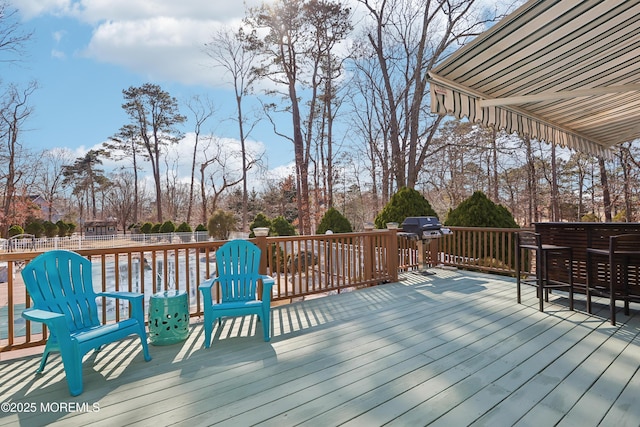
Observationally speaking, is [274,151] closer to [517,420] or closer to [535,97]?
[535,97]

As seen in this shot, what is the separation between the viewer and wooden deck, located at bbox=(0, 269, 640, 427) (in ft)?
5.83

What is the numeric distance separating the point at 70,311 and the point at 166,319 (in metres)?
0.72

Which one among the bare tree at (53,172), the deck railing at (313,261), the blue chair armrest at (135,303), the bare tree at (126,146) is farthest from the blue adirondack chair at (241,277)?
the bare tree at (53,172)

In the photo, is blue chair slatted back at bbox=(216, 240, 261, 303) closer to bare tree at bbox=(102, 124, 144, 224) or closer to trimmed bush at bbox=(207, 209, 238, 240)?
trimmed bush at bbox=(207, 209, 238, 240)

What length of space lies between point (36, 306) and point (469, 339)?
11.2 feet

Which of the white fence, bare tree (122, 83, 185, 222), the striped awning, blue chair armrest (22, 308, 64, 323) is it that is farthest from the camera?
bare tree (122, 83, 185, 222)

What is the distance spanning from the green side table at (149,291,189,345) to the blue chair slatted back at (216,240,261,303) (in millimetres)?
441

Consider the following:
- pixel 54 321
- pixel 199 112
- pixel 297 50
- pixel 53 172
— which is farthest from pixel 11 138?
pixel 54 321

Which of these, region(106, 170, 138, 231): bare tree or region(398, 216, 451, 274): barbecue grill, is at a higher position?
region(106, 170, 138, 231): bare tree

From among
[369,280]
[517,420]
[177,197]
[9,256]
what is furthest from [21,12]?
[177,197]

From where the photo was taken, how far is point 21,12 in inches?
371

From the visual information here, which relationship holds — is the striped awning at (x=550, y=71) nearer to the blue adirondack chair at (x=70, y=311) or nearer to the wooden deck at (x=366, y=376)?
the wooden deck at (x=366, y=376)

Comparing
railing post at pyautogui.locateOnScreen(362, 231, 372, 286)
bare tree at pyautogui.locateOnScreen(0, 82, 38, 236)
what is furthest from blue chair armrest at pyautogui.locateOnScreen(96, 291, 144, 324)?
bare tree at pyautogui.locateOnScreen(0, 82, 38, 236)

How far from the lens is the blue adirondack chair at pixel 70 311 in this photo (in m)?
2.04
